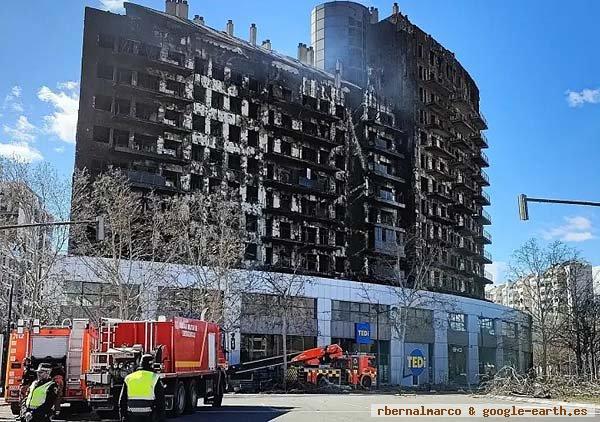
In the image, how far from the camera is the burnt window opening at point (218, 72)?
232 ft

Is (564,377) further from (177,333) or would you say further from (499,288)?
(499,288)

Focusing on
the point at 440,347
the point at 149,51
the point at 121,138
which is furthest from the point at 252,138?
the point at 440,347

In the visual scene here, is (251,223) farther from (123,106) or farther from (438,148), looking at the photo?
(438,148)

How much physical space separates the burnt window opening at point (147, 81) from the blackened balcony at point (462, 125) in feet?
141

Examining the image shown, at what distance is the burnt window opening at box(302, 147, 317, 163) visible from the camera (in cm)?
7731

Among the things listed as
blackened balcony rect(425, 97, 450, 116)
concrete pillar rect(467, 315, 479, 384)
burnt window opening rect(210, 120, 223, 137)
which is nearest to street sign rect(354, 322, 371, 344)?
concrete pillar rect(467, 315, 479, 384)

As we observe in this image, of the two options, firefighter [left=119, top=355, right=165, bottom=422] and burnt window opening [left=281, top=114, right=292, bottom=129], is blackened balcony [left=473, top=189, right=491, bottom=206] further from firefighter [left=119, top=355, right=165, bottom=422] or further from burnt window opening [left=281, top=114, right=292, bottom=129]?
firefighter [left=119, top=355, right=165, bottom=422]

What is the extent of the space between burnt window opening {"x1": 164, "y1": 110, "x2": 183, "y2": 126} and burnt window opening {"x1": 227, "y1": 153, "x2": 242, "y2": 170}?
645cm

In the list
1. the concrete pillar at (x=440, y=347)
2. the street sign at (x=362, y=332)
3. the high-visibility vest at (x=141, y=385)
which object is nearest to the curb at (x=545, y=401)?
the high-visibility vest at (x=141, y=385)

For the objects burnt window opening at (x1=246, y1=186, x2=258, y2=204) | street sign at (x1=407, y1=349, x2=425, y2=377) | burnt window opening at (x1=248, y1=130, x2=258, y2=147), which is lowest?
street sign at (x1=407, y1=349, x2=425, y2=377)

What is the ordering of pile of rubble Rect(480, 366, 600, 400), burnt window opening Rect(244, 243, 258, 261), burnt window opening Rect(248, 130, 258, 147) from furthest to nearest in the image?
burnt window opening Rect(248, 130, 258, 147) → burnt window opening Rect(244, 243, 258, 261) → pile of rubble Rect(480, 366, 600, 400)

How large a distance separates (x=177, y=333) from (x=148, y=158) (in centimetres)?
4349

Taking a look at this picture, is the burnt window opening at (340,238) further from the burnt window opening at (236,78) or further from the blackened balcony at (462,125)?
the blackened balcony at (462,125)

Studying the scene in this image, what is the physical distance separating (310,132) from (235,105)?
1043 cm
